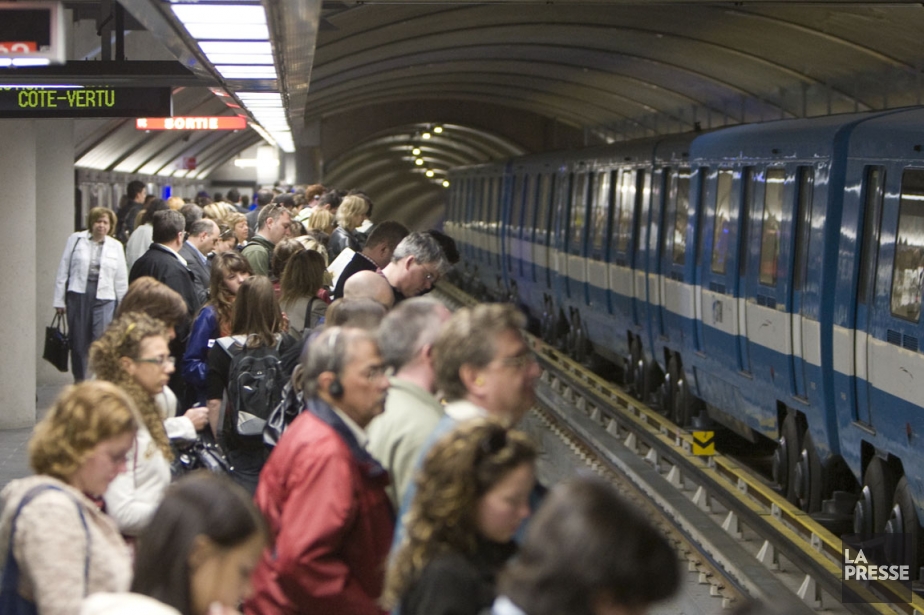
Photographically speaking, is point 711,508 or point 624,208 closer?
point 711,508

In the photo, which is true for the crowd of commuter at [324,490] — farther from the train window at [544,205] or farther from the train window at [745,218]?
the train window at [544,205]

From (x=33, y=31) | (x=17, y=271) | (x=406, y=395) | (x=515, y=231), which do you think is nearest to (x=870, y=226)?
(x=33, y=31)

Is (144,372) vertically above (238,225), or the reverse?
(238,225)

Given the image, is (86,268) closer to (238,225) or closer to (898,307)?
(238,225)

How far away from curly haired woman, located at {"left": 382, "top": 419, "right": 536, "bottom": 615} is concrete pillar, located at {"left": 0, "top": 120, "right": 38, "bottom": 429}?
A: 10.4m

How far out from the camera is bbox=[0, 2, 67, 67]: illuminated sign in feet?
21.3

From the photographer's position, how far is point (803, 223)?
10.7 meters

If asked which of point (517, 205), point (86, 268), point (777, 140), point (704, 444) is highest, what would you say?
point (777, 140)

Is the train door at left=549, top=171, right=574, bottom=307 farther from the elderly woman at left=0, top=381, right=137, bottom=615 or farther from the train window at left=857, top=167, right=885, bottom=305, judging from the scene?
the elderly woman at left=0, top=381, right=137, bottom=615

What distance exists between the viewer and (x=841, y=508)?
1072cm

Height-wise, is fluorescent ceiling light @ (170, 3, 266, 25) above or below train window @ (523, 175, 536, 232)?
above

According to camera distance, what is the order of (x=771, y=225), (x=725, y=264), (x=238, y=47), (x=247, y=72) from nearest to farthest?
(x=238, y=47)
(x=247, y=72)
(x=771, y=225)
(x=725, y=264)

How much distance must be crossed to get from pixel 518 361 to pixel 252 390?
2.81 m

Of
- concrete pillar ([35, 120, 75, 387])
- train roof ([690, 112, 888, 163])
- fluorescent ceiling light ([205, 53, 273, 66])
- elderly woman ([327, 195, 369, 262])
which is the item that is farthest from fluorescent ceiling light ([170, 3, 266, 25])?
concrete pillar ([35, 120, 75, 387])
